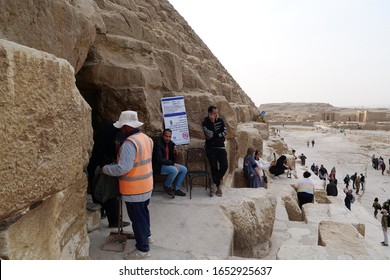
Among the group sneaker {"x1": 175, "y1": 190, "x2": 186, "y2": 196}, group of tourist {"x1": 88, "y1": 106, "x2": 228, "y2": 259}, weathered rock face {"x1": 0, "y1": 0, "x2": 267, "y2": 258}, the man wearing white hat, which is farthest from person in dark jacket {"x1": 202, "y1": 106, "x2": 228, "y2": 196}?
the man wearing white hat

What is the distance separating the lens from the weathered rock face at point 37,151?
70.1 inches

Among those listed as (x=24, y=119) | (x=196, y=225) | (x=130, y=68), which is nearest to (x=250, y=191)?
(x=196, y=225)

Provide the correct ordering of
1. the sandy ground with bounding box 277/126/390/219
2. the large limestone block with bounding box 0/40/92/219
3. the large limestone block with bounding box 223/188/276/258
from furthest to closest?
the sandy ground with bounding box 277/126/390/219, the large limestone block with bounding box 223/188/276/258, the large limestone block with bounding box 0/40/92/219

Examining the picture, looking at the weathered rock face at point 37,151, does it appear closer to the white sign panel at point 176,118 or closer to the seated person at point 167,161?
the seated person at point 167,161

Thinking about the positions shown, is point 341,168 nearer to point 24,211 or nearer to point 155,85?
point 155,85

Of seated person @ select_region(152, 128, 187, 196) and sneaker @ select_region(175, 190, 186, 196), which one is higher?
seated person @ select_region(152, 128, 187, 196)

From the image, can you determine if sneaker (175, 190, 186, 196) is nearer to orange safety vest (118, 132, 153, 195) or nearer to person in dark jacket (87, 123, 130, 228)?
person in dark jacket (87, 123, 130, 228)

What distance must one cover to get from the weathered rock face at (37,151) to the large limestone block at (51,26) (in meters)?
0.65

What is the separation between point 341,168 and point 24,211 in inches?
808

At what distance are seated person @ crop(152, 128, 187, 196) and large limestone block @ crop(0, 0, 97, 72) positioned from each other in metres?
1.52

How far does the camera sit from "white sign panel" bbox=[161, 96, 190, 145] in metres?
5.14

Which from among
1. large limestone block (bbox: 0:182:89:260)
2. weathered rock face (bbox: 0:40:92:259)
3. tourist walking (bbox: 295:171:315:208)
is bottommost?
tourist walking (bbox: 295:171:315:208)

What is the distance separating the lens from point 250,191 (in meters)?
5.31

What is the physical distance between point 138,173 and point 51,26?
1.52 metres
